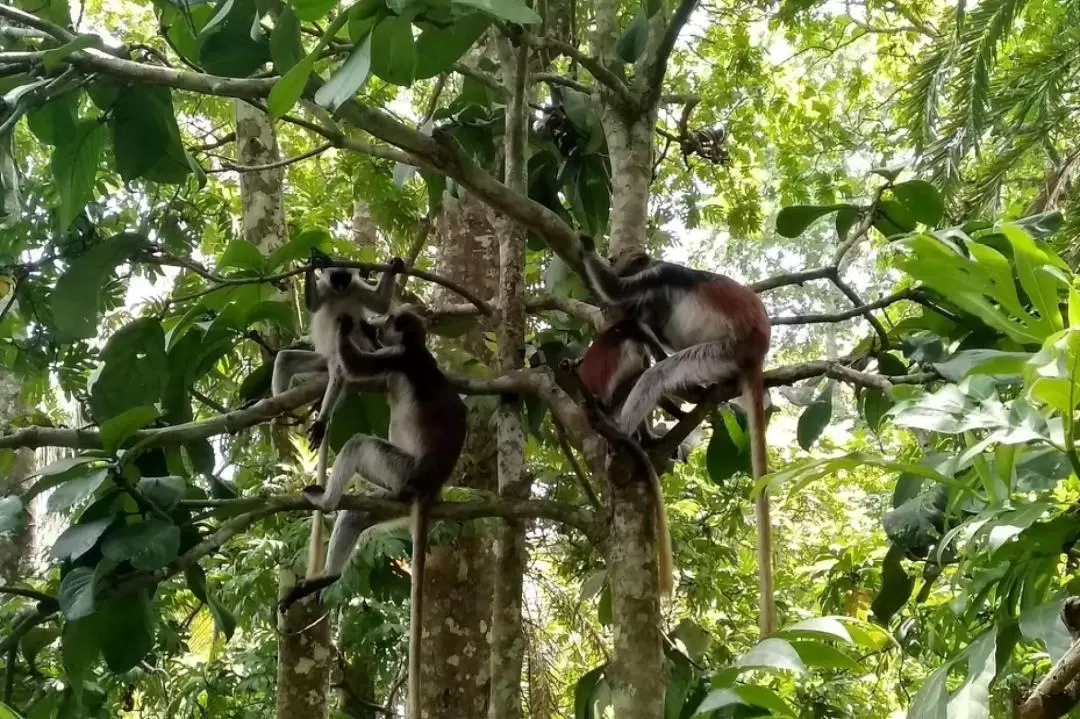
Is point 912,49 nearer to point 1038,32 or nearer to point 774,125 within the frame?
point 1038,32

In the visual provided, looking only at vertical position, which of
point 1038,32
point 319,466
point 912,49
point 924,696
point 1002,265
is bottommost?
point 924,696

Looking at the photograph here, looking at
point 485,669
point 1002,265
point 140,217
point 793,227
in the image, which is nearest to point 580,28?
point 140,217

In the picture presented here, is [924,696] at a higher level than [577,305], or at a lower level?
lower

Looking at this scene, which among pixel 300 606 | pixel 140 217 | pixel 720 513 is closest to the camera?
pixel 300 606

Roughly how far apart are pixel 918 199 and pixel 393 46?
1.57m

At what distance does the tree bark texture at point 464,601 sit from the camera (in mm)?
3277

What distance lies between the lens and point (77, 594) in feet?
5.33

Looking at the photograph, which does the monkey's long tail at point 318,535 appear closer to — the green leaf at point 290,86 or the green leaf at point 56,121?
the green leaf at point 56,121

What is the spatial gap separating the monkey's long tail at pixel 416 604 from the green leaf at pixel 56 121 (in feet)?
4.20

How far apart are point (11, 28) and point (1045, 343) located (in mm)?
1815

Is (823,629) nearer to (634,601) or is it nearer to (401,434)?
(634,601)

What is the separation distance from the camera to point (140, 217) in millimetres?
3932

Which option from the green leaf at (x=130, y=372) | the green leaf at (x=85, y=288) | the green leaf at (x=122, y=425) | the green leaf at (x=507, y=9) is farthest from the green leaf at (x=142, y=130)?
the green leaf at (x=507, y=9)

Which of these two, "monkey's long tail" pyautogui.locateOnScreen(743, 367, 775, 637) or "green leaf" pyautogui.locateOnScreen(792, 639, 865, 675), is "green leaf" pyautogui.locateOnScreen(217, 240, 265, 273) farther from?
"green leaf" pyautogui.locateOnScreen(792, 639, 865, 675)
